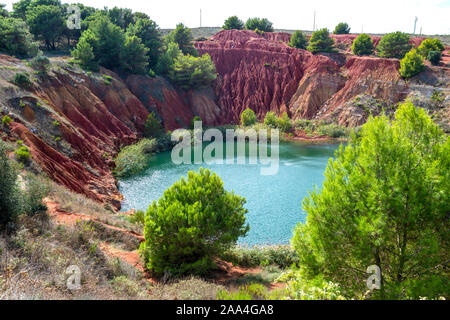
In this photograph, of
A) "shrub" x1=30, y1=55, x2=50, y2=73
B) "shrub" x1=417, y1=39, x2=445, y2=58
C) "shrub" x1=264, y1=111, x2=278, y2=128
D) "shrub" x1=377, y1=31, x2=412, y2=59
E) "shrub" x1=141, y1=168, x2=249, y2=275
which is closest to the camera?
"shrub" x1=141, y1=168, x2=249, y2=275

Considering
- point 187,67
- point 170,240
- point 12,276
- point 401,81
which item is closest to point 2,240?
point 12,276

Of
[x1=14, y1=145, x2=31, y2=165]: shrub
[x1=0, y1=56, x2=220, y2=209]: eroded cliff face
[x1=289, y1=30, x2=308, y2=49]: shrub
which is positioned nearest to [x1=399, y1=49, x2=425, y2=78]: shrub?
[x1=289, y1=30, x2=308, y2=49]: shrub

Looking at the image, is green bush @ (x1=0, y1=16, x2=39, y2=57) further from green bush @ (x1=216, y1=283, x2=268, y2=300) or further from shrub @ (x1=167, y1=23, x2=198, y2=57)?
green bush @ (x1=216, y1=283, x2=268, y2=300)

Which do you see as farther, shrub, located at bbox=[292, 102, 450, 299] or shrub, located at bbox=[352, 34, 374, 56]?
shrub, located at bbox=[352, 34, 374, 56]

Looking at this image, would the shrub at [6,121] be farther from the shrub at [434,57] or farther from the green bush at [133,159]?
the shrub at [434,57]

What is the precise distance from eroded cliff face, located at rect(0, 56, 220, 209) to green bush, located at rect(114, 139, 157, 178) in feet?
2.72

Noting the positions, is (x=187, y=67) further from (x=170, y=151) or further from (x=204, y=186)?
(x=204, y=186)

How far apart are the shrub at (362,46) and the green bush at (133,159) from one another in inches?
1588

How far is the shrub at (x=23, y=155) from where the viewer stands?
65.1 feet

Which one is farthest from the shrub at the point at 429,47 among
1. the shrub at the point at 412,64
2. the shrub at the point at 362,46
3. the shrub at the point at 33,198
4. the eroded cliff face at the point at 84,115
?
the shrub at the point at 33,198

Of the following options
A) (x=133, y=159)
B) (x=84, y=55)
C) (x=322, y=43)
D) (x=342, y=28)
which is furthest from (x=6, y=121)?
(x=342, y=28)

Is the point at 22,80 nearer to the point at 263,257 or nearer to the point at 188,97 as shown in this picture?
the point at 188,97

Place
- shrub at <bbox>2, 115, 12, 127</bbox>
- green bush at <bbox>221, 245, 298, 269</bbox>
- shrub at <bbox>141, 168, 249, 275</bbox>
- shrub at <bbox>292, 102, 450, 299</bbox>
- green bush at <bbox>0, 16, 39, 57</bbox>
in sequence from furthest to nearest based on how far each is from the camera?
green bush at <bbox>0, 16, 39, 57</bbox>, shrub at <bbox>2, 115, 12, 127</bbox>, green bush at <bbox>221, 245, 298, 269</bbox>, shrub at <bbox>141, 168, 249, 275</bbox>, shrub at <bbox>292, 102, 450, 299</bbox>

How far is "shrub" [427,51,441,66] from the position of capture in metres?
47.8
